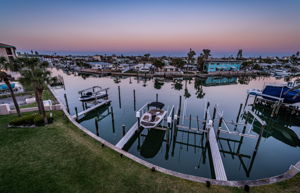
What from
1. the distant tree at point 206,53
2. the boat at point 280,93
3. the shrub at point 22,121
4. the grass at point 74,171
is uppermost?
the distant tree at point 206,53

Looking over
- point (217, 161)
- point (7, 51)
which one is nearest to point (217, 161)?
point (217, 161)

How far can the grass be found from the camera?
24.1ft

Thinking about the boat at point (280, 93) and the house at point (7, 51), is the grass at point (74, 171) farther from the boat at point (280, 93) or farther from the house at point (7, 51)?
the house at point (7, 51)

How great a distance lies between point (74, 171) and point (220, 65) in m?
67.2

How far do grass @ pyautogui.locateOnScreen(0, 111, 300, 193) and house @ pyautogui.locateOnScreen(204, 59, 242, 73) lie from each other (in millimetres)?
56925

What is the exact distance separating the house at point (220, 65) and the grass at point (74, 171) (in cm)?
5693

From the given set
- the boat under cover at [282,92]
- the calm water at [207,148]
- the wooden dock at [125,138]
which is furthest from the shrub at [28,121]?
the boat under cover at [282,92]

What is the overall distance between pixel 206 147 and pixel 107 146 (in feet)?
32.2

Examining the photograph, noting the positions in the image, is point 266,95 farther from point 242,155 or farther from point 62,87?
point 62,87

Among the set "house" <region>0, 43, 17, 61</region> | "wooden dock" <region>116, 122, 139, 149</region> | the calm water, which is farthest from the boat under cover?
"house" <region>0, 43, 17, 61</region>

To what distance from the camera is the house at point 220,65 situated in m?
58.9

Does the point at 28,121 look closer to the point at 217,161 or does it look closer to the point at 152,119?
the point at 152,119

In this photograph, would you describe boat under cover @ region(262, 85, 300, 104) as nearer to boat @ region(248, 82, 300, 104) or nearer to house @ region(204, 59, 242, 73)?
boat @ region(248, 82, 300, 104)

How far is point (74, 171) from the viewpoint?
8.37 metres
